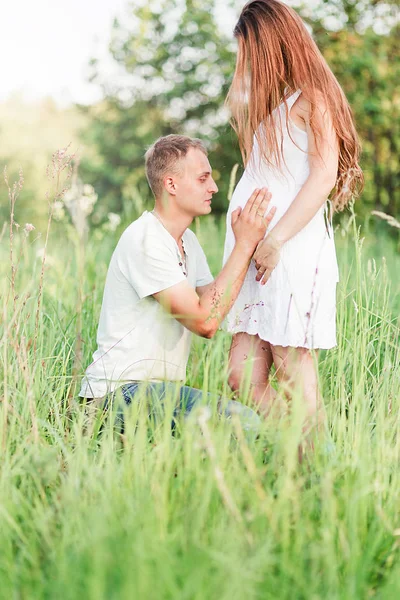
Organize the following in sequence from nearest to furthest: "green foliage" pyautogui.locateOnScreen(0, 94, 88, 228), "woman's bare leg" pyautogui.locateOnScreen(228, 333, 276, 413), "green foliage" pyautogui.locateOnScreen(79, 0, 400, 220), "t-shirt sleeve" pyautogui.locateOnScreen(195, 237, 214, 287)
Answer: "woman's bare leg" pyautogui.locateOnScreen(228, 333, 276, 413) < "t-shirt sleeve" pyautogui.locateOnScreen(195, 237, 214, 287) < "green foliage" pyautogui.locateOnScreen(79, 0, 400, 220) < "green foliage" pyautogui.locateOnScreen(0, 94, 88, 228)

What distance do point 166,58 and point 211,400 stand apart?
32.9 feet

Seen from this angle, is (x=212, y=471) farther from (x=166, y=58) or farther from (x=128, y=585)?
(x=166, y=58)

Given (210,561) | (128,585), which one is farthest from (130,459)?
(128,585)

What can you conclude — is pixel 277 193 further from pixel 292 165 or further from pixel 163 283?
pixel 163 283

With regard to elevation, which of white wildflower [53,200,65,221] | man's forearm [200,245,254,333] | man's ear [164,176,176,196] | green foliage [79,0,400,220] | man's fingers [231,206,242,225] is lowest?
man's forearm [200,245,254,333]

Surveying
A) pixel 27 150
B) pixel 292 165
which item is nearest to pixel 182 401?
pixel 292 165

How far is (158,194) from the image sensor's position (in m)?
2.84

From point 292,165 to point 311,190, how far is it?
16cm

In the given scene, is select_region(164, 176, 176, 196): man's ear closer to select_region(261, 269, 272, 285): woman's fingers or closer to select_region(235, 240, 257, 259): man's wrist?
select_region(235, 240, 257, 259): man's wrist

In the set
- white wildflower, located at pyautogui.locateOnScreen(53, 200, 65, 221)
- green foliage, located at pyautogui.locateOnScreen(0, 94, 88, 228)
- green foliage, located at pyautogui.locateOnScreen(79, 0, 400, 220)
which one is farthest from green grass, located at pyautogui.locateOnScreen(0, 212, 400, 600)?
green foliage, located at pyautogui.locateOnScreen(0, 94, 88, 228)

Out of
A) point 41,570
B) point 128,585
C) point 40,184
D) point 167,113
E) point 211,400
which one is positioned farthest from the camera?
point 40,184

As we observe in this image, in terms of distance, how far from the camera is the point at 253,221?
8.54ft

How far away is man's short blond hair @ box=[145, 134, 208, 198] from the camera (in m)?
2.79

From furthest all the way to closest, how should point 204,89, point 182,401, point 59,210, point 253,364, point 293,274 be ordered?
point 204,89 → point 59,210 → point 253,364 → point 293,274 → point 182,401
